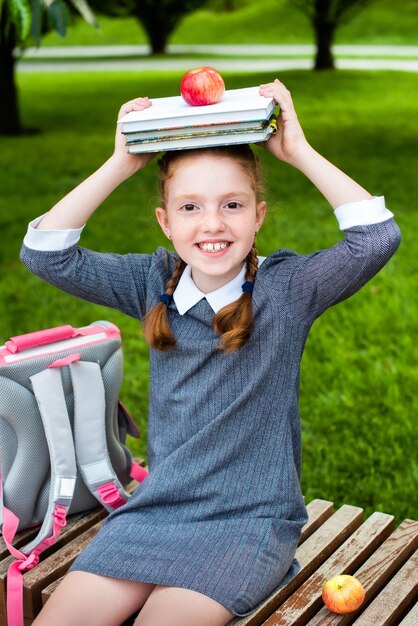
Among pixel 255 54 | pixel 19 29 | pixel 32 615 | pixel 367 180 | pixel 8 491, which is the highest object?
pixel 19 29

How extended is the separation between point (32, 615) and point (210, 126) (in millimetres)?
1403

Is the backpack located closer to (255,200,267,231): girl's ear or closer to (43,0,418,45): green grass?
(255,200,267,231): girl's ear

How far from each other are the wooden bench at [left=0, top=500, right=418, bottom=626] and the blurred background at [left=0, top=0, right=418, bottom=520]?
0.61 meters

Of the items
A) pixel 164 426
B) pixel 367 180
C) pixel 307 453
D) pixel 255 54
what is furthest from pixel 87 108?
pixel 164 426

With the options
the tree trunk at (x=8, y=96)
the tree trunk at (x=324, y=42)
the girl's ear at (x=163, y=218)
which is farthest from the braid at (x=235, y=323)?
the tree trunk at (x=324, y=42)

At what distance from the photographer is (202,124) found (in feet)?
7.58

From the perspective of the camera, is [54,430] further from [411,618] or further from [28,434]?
[411,618]

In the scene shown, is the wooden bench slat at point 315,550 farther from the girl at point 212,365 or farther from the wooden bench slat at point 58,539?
the wooden bench slat at point 58,539

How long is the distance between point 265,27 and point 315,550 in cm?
2512

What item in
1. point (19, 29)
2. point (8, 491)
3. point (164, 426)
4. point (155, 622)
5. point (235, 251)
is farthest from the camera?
point (19, 29)

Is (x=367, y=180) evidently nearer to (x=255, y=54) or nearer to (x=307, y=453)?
(x=307, y=453)

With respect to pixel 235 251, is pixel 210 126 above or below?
above

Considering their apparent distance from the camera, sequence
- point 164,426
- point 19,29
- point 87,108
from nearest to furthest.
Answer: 1. point 164,426
2. point 19,29
3. point 87,108

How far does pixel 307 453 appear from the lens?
3912mm
